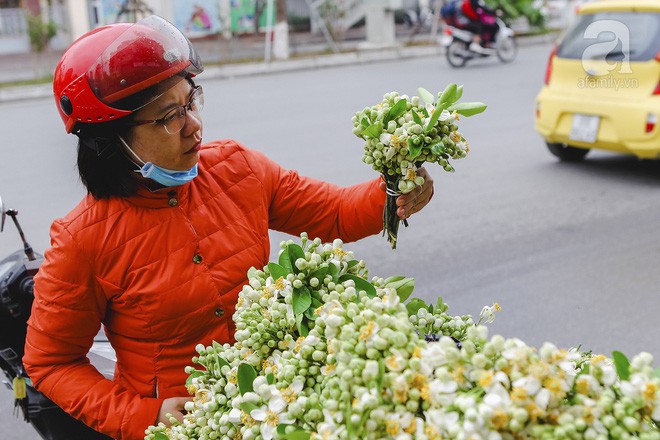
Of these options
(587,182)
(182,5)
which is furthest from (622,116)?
(182,5)

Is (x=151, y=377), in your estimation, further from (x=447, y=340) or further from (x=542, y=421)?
(x=542, y=421)

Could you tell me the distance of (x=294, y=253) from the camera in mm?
1648

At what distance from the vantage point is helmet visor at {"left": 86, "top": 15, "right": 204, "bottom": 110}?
176 cm

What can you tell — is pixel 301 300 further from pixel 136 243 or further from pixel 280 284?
pixel 136 243

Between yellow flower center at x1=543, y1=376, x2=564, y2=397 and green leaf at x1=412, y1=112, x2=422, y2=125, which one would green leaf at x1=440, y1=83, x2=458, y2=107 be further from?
yellow flower center at x1=543, y1=376, x2=564, y2=397

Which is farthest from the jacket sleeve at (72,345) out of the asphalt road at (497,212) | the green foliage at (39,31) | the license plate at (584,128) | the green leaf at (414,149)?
the green foliage at (39,31)

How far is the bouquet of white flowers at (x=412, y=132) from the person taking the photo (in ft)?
5.76

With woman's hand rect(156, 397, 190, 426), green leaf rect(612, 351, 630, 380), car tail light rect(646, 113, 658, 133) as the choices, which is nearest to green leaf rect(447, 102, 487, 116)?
green leaf rect(612, 351, 630, 380)

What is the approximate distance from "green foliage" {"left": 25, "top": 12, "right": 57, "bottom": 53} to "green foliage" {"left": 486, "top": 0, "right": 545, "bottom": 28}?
9.36 metres

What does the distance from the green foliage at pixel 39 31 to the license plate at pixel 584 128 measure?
35.9ft

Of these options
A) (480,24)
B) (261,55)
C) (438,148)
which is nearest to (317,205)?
(438,148)

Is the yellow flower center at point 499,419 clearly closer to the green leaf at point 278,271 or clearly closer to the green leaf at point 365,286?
the green leaf at point 365,286

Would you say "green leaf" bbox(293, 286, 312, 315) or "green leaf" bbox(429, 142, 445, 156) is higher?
"green leaf" bbox(429, 142, 445, 156)

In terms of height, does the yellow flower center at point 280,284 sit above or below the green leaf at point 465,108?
below
